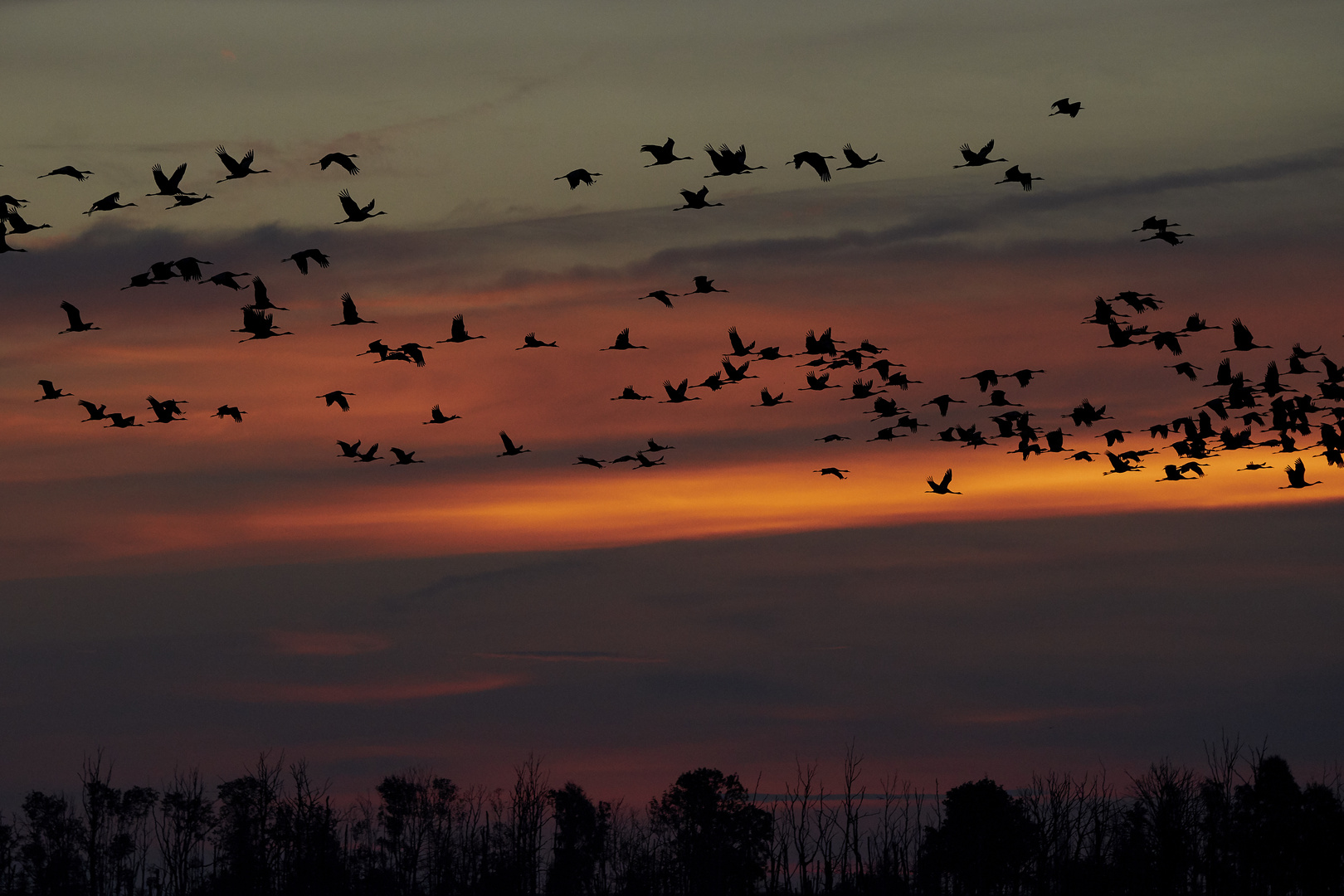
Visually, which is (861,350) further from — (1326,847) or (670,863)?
(670,863)

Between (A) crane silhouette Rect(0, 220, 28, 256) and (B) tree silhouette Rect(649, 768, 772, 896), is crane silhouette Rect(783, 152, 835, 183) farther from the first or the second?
(B) tree silhouette Rect(649, 768, 772, 896)

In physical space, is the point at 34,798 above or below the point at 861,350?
below

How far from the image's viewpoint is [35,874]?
98.3m

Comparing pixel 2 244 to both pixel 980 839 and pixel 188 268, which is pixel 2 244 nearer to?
pixel 188 268

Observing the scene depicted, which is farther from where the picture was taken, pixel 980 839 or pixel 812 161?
pixel 980 839

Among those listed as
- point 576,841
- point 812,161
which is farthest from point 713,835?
point 812,161

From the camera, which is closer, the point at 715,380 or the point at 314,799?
the point at 715,380

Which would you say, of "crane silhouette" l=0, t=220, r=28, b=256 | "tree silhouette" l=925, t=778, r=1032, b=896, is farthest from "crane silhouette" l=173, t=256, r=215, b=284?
"tree silhouette" l=925, t=778, r=1032, b=896

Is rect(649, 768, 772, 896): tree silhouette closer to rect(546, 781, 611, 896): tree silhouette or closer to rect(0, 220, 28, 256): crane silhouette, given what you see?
rect(546, 781, 611, 896): tree silhouette

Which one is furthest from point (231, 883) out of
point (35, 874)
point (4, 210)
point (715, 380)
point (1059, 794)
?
point (4, 210)

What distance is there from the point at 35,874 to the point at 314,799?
84.1ft

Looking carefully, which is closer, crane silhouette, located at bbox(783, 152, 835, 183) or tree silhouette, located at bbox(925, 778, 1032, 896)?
crane silhouette, located at bbox(783, 152, 835, 183)

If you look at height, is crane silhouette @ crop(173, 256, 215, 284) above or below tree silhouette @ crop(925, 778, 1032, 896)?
above

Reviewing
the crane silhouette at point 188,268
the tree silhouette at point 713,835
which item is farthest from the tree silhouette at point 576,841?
the crane silhouette at point 188,268
